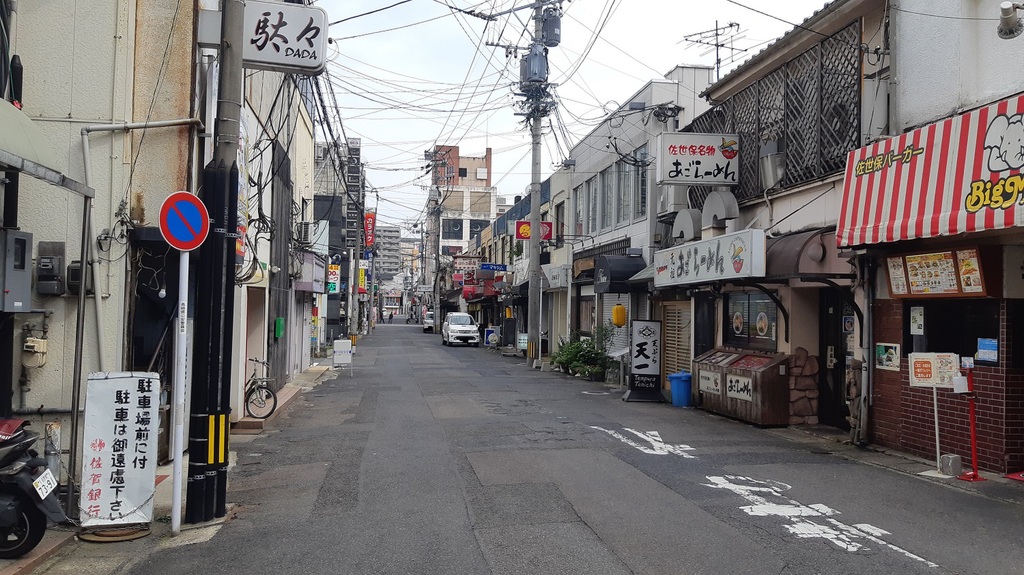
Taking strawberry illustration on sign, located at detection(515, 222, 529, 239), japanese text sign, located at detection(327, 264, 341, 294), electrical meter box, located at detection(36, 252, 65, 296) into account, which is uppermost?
strawberry illustration on sign, located at detection(515, 222, 529, 239)

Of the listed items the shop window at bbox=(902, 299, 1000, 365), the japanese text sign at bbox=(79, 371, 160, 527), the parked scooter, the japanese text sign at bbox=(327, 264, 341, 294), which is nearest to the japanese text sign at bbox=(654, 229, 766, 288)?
the shop window at bbox=(902, 299, 1000, 365)

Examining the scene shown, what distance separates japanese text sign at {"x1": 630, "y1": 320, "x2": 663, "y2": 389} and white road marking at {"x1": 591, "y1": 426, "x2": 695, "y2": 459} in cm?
507

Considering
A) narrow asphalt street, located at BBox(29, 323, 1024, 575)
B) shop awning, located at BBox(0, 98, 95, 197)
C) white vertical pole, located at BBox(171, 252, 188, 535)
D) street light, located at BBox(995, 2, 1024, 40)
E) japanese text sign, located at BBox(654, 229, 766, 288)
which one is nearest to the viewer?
narrow asphalt street, located at BBox(29, 323, 1024, 575)

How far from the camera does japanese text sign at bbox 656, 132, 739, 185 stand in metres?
16.3

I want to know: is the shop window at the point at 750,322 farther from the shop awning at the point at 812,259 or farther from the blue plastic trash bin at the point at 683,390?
the shop awning at the point at 812,259

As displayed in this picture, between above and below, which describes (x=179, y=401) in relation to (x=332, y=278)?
below

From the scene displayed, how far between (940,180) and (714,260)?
557 cm

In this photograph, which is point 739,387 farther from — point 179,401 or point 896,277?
point 179,401

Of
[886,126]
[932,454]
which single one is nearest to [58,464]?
[932,454]

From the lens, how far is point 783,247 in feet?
44.0

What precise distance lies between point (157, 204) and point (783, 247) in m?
9.91

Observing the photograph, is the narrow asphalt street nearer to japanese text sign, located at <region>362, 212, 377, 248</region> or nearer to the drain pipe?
the drain pipe

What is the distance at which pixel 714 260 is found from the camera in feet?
48.3

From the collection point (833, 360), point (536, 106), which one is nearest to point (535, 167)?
point (536, 106)
